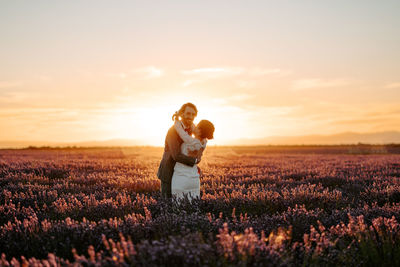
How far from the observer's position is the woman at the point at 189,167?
467cm

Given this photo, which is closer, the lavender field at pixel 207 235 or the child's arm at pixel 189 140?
the lavender field at pixel 207 235

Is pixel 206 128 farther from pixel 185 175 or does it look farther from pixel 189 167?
pixel 185 175

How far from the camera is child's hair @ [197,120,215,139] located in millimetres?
4879

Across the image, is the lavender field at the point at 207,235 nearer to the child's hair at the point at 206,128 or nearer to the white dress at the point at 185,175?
the white dress at the point at 185,175

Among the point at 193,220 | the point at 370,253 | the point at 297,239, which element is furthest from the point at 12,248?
the point at 370,253

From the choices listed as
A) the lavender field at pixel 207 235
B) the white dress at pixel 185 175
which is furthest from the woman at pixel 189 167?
the lavender field at pixel 207 235

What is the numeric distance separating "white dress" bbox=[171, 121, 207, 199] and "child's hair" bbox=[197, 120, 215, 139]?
0.54 feet

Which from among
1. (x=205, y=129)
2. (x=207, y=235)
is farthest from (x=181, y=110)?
(x=207, y=235)

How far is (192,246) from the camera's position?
6.72ft

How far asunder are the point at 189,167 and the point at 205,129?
25.6 inches

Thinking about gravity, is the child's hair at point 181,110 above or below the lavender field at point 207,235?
above

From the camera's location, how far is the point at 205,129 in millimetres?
4867

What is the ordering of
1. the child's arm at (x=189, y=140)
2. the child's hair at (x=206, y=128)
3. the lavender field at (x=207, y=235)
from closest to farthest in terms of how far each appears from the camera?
the lavender field at (x=207, y=235) → the child's arm at (x=189, y=140) → the child's hair at (x=206, y=128)

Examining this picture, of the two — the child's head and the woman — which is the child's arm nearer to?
the woman
